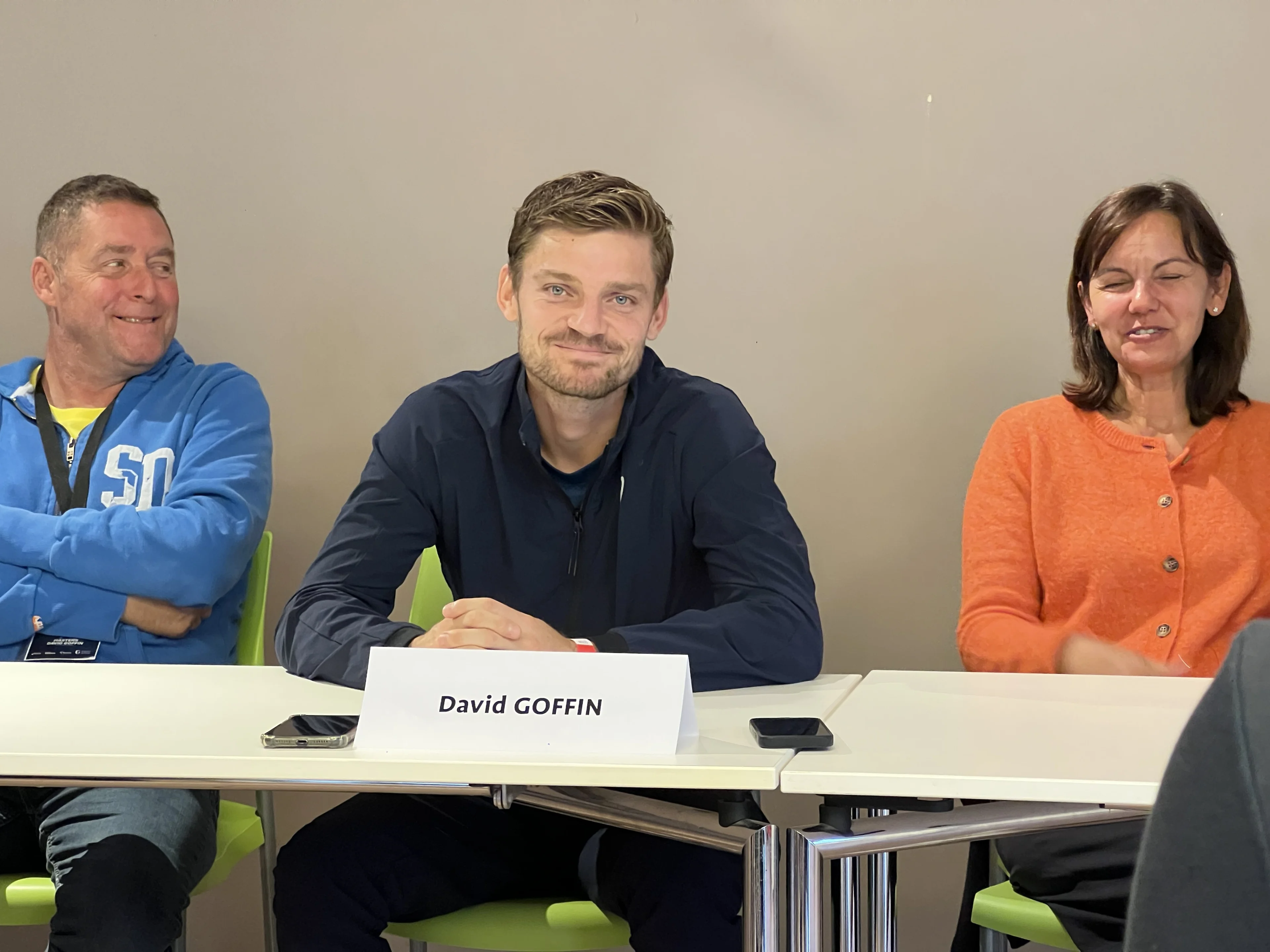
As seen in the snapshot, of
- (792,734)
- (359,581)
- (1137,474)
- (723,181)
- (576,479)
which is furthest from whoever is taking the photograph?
(723,181)

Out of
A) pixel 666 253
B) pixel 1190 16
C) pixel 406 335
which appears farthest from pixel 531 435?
pixel 1190 16

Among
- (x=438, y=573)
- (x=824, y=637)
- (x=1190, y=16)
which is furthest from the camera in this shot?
(x=824, y=637)

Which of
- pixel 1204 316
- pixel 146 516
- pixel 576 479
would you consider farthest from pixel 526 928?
pixel 1204 316

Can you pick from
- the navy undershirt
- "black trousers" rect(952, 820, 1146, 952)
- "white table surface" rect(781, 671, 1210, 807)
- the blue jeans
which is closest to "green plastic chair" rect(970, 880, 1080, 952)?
"black trousers" rect(952, 820, 1146, 952)

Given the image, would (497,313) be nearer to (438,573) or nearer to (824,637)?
(438,573)

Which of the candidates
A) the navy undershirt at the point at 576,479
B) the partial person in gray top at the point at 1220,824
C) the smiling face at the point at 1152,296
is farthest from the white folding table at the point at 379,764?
the smiling face at the point at 1152,296

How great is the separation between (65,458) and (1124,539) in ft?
6.62

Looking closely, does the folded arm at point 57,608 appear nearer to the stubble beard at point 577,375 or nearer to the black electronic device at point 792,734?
the stubble beard at point 577,375

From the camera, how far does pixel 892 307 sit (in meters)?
2.82

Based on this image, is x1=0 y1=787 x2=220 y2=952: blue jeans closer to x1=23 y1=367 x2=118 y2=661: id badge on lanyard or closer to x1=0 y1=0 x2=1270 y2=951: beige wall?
x1=23 y1=367 x2=118 y2=661: id badge on lanyard

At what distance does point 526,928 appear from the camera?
1698 millimetres

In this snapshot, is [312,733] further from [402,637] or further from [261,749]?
[402,637]

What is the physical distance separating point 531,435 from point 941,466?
3.98 feet

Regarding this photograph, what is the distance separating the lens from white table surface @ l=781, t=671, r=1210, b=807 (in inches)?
45.4
